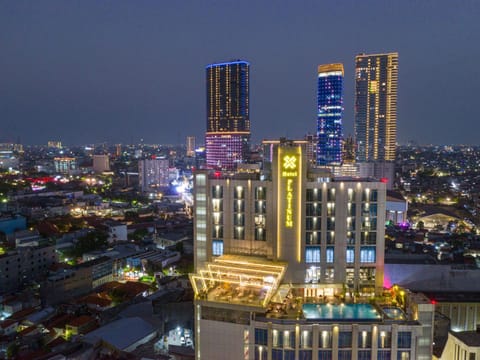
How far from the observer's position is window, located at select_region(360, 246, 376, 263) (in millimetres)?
20562

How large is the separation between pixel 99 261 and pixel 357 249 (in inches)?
1087

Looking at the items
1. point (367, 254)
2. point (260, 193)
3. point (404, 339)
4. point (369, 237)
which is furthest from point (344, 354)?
point (260, 193)

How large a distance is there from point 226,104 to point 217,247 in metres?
129

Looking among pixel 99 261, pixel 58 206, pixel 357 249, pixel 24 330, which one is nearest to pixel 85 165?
pixel 58 206

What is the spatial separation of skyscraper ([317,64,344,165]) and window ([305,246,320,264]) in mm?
118226

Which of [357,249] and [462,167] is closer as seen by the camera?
[357,249]

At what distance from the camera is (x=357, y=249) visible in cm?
2053

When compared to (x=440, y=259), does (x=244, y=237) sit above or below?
above

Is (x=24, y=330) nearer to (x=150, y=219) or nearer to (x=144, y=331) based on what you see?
(x=144, y=331)

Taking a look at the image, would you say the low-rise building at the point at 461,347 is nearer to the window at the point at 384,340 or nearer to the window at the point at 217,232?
the window at the point at 384,340

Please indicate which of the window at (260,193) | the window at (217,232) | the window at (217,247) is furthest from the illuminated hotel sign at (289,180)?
the window at (217,247)

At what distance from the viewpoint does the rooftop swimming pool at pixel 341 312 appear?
54.5ft

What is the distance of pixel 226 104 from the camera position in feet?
482

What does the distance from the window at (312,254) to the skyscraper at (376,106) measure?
5679 inches
